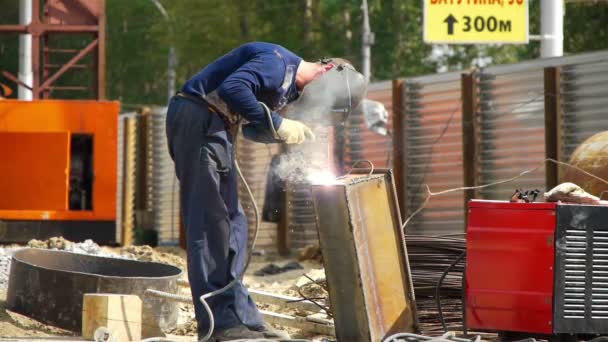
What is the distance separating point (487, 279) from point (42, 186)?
27.9ft

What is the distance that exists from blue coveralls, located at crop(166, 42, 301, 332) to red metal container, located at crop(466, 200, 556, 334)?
4.05 ft

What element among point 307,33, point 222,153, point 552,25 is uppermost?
point 307,33

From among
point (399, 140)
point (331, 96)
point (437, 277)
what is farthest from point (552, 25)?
point (331, 96)

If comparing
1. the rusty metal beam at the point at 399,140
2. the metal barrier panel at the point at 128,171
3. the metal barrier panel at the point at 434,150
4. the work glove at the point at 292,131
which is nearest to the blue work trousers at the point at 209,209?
the work glove at the point at 292,131

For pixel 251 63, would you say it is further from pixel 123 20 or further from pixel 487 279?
pixel 123 20

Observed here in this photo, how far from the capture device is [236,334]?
6.96 m

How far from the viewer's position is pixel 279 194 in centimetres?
1725

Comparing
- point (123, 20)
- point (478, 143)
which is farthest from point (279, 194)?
point (123, 20)

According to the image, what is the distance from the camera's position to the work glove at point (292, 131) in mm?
7043

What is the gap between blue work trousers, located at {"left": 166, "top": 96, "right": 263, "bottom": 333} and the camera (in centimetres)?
699

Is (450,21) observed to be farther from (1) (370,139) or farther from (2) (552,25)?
(1) (370,139)

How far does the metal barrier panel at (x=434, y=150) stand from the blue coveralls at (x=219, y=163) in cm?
827

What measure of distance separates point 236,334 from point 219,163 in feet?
3.01

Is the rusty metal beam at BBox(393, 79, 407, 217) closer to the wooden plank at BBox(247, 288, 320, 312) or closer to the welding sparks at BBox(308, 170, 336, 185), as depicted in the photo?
the wooden plank at BBox(247, 288, 320, 312)
